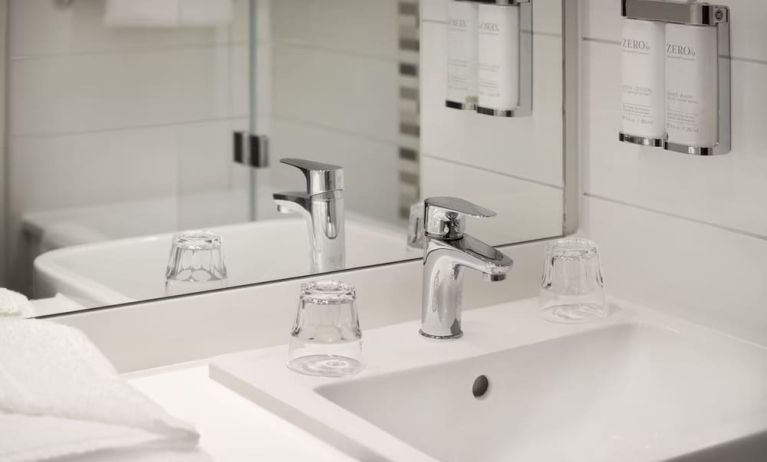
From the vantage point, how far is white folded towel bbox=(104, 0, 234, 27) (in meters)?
1.30

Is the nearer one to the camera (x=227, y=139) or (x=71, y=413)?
(x=71, y=413)

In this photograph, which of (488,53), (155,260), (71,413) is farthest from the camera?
(488,53)

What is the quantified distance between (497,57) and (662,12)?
25cm

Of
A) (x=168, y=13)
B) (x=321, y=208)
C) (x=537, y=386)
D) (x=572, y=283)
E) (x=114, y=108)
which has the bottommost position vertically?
(x=537, y=386)

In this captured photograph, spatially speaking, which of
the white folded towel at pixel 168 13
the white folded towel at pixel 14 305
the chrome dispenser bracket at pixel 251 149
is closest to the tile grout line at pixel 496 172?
the chrome dispenser bracket at pixel 251 149

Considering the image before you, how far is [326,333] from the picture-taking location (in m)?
1.32

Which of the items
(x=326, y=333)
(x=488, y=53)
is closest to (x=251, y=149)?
(x=326, y=333)

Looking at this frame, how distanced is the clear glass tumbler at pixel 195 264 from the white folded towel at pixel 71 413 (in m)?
0.24

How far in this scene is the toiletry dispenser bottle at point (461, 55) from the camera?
1.56 metres

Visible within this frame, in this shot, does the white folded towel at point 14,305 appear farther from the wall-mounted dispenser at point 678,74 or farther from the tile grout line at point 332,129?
the wall-mounted dispenser at point 678,74

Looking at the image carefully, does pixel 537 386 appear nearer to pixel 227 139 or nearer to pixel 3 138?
pixel 227 139

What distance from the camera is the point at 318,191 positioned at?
144cm

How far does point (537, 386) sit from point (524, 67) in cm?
45

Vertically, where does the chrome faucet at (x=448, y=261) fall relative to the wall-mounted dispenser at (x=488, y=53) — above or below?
below
